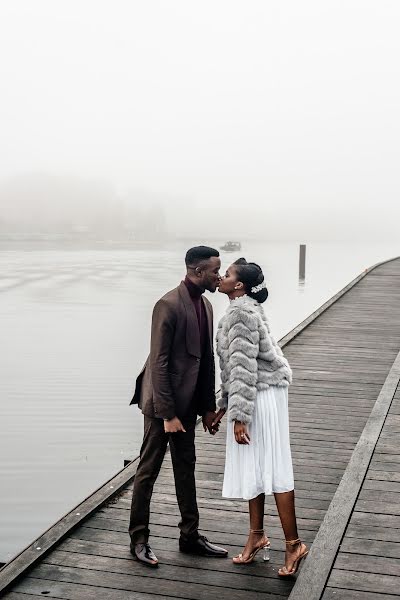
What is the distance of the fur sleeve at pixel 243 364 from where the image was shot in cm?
445

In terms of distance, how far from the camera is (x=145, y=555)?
4812mm

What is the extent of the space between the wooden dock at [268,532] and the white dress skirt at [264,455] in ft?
1.37

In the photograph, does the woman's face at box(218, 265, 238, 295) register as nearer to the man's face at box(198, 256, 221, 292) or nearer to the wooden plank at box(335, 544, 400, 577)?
the man's face at box(198, 256, 221, 292)

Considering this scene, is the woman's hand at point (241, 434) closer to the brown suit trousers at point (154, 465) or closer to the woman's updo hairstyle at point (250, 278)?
the brown suit trousers at point (154, 465)

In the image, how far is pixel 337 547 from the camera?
4496 mm

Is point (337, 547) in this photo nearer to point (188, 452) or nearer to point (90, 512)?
point (188, 452)

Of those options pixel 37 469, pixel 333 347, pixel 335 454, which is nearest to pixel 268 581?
pixel 335 454

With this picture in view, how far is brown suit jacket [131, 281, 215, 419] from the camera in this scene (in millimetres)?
4637

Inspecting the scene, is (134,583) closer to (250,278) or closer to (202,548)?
(202,548)

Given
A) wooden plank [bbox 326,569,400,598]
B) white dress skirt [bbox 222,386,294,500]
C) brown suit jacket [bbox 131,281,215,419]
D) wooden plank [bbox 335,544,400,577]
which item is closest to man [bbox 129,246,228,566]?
brown suit jacket [bbox 131,281,215,419]

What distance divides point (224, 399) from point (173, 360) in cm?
36

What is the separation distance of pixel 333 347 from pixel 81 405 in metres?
4.67

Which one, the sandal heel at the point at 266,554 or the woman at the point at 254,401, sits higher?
the woman at the point at 254,401

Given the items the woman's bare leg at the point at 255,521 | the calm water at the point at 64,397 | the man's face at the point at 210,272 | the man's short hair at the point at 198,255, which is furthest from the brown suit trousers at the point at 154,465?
the calm water at the point at 64,397
